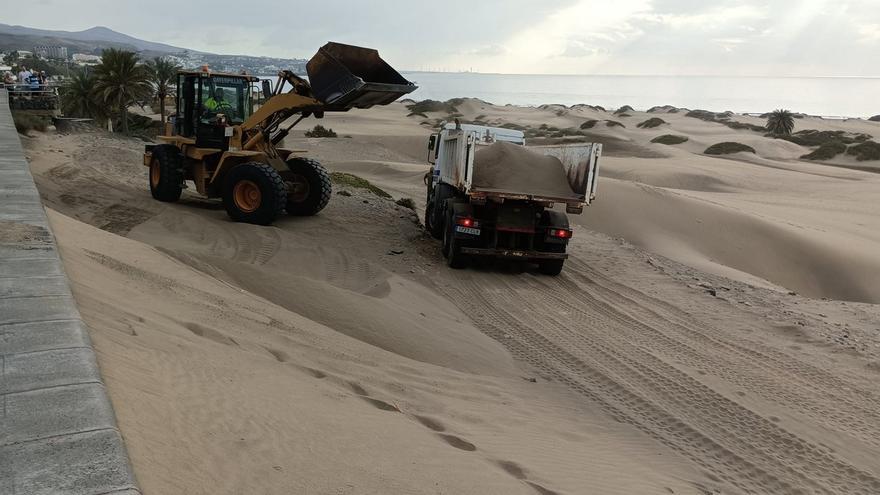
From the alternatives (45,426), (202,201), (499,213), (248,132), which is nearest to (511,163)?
(499,213)

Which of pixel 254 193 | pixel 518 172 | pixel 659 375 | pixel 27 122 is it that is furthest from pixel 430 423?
pixel 27 122

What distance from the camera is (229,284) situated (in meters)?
7.98

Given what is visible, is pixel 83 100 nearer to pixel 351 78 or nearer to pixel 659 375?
pixel 351 78

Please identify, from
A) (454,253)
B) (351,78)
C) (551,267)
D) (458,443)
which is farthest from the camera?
(551,267)

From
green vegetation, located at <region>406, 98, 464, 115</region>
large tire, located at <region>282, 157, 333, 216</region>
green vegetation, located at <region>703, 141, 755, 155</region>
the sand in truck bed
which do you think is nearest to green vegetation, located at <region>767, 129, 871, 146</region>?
green vegetation, located at <region>703, 141, 755, 155</region>

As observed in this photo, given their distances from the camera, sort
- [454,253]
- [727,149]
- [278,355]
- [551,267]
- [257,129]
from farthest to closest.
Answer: [727,149] → [257,129] → [551,267] → [454,253] → [278,355]

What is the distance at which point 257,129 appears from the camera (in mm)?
12922

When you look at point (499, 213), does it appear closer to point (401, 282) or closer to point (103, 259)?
point (401, 282)

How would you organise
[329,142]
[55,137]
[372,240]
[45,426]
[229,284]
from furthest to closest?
[329,142]
[55,137]
[372,240]
[229,284]
[45,426]

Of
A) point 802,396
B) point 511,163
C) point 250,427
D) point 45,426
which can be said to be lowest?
point 802,396

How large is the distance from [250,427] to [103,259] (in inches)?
169

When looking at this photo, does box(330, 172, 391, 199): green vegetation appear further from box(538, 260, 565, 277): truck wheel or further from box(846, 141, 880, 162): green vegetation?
box(846, 141, 880, 162): green vegetation

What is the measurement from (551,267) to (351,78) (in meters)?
4.60

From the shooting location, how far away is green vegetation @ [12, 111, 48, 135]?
78.7 ft
